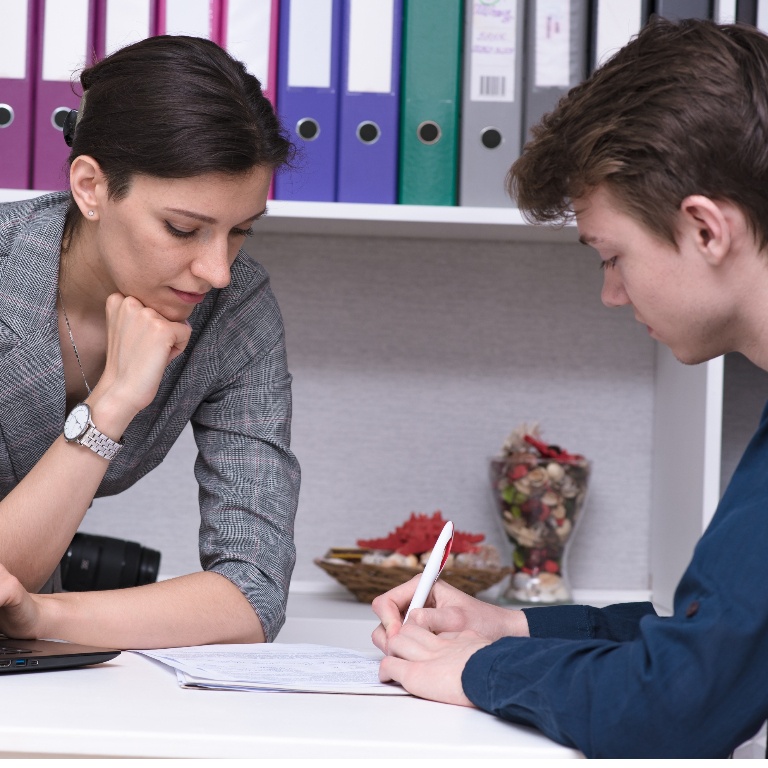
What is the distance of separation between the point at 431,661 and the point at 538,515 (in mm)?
852

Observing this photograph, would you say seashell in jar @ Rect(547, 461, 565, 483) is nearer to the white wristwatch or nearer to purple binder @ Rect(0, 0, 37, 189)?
the white wristwatch

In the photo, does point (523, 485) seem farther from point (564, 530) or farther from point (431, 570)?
point (431, 570)

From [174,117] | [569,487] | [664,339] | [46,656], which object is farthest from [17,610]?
[569,487]

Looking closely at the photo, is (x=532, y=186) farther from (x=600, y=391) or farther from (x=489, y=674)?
(x=600, y=391)

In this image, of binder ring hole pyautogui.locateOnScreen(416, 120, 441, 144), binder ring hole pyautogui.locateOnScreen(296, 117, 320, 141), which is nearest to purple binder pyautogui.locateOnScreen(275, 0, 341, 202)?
binder ring hole pyautogui.locateOnScreen(296, 117, 320, 141)

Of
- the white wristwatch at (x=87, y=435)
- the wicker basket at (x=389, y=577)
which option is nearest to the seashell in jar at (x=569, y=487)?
the wicker basket at (x=389, y=577)

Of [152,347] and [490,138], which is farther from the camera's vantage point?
[490,138]

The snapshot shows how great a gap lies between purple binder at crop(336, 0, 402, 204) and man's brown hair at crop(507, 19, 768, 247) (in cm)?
63

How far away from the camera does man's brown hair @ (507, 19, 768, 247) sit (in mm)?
747

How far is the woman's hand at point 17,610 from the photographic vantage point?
875 mm

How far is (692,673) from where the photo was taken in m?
0.63

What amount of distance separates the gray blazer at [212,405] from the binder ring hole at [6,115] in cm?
24

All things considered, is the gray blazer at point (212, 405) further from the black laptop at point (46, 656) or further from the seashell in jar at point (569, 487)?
the seashell in jar at point (569, 487)

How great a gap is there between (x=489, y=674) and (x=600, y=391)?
1.11 meters
